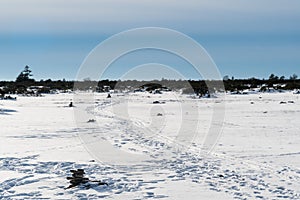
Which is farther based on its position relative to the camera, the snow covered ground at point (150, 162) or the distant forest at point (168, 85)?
the distant forest at point (168, 85)

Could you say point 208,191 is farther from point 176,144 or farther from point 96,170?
point 176,144

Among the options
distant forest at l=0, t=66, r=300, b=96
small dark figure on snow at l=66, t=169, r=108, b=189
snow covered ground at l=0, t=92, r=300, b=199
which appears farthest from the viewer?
distant forest at l=0, t=66, r=300, b=96

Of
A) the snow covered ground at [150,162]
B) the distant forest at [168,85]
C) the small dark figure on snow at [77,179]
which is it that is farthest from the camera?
the distant forest at [168,85]

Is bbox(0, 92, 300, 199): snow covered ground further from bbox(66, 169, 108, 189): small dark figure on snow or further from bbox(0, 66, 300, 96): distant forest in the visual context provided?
bbox(0, 66, 300, 96): distant forest

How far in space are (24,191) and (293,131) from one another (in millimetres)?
10567

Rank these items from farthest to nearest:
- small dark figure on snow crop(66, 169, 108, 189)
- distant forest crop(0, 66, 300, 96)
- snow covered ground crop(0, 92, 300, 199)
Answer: distant forest crop(0, 66, 300, 96)
small dark figure on snow crop(66, 169, 108, 189)
snow covered ground crop(0, 92, 300, 199)

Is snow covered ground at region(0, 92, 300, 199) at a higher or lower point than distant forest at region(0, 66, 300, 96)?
lower

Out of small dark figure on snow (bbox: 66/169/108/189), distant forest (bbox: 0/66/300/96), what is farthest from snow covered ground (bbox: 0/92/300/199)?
distant forest (bbox: 0/66/300/96)

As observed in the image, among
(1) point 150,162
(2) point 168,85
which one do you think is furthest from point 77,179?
(2) point 168,85

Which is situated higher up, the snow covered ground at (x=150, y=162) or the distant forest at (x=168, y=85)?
the distant forest at (x=168, y=85)

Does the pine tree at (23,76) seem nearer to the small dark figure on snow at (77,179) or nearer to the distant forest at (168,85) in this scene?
the distant forest at (168,85)

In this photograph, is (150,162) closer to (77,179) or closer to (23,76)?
(77,179)

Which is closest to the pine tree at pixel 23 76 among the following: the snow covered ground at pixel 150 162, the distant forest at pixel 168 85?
the distant forest at pixel 168 85

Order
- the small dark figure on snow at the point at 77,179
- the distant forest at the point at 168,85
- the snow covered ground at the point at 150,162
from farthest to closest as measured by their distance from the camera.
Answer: the distant forest at the point at 168,85 → the small dark figure on snow at the point at 77,179 → the snow covered ground at the point at 150,162
